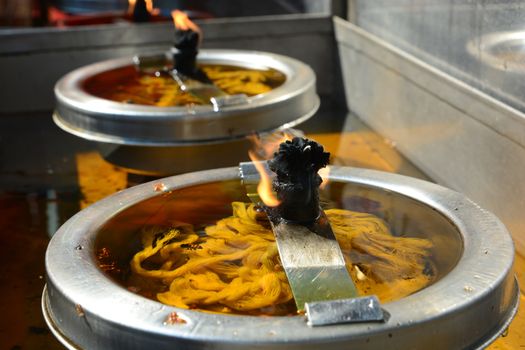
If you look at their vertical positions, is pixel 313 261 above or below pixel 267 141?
above

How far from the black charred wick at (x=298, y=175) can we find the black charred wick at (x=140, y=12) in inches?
132

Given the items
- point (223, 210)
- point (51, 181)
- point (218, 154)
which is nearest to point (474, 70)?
point (218, 154)

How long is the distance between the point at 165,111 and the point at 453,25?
4.60 ft

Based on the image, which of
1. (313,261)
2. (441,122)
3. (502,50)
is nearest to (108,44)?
(441,122)

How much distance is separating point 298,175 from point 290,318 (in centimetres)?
55

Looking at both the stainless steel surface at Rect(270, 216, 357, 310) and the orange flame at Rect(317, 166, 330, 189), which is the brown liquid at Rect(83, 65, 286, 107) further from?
the stainless steel surface at Rect(270, 216, 357, 310)

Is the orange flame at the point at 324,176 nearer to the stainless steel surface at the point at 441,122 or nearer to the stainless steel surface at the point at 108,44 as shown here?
the stainless steel surface at the point at 441,122

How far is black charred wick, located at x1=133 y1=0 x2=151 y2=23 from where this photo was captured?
5.12 metres

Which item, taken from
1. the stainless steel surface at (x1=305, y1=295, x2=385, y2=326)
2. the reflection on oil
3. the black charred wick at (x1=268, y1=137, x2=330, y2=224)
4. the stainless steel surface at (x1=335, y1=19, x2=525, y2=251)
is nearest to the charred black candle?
the stainless steel surface at (x1=335, y1=19, x2=525, y2=251)

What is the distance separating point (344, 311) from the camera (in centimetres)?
152

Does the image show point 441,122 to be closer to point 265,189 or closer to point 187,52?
point 187,52

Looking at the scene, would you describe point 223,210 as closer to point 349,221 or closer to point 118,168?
point 349,221

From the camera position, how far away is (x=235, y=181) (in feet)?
8.09

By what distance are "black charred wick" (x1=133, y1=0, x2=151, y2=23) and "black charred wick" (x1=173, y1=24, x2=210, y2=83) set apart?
1511 mm
